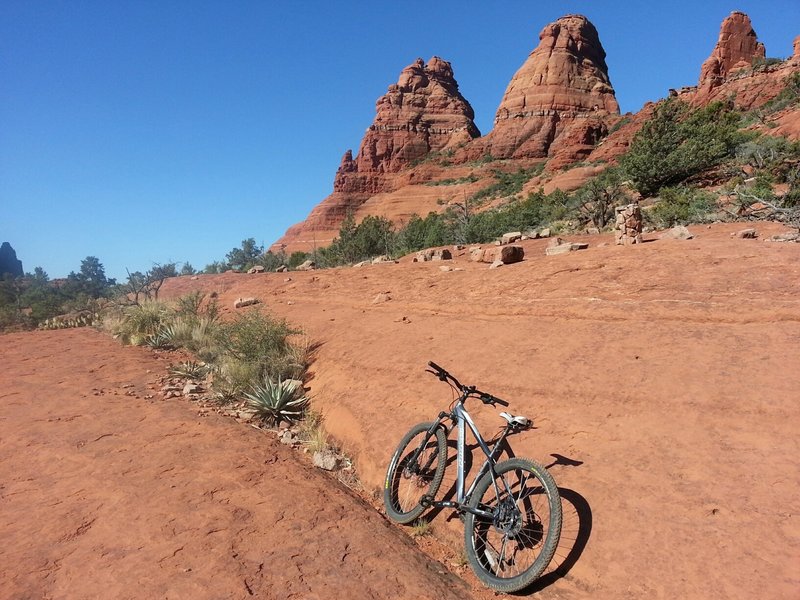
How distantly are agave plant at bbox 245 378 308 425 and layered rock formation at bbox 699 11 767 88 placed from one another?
76.4 meters

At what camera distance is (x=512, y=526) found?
322 cm

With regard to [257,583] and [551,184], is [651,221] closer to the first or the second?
[257,583]

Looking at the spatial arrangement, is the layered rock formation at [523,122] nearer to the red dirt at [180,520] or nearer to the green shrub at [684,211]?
the green shrub at [684,211]

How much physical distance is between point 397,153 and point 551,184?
42.8m

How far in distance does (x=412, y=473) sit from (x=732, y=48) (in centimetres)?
8888

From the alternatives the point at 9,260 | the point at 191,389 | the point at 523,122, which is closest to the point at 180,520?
the point at 191,389

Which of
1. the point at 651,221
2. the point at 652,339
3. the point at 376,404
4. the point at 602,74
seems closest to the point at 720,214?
the point at 651,221

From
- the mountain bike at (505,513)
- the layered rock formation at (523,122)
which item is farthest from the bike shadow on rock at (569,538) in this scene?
the layered rock formation at (523,122)

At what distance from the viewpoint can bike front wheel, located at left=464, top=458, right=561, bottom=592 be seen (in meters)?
3.04

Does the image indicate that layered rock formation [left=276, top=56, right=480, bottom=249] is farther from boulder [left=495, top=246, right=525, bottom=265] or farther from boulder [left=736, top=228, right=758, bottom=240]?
boulder [left=736, top=228, right=758, bottom=240]

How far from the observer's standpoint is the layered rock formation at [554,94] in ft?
245

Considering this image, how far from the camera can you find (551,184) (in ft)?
180

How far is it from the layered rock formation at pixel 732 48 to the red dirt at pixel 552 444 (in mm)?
73712

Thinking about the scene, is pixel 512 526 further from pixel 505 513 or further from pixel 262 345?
pixel 262 345
